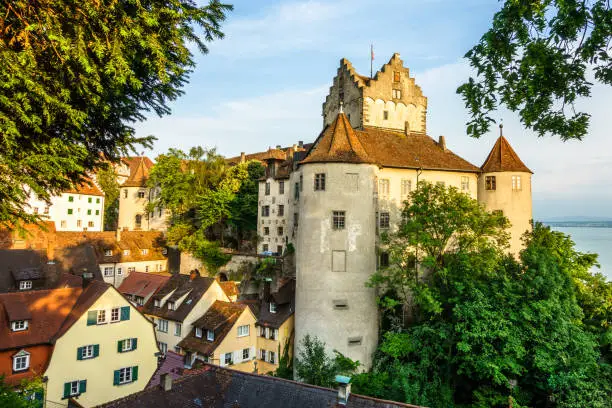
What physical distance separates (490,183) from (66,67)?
87.9 feet

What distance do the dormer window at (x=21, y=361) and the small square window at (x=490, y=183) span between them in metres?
28.3

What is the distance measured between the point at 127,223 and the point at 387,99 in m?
39.6

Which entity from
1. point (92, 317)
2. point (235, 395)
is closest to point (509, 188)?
point (235, 395)

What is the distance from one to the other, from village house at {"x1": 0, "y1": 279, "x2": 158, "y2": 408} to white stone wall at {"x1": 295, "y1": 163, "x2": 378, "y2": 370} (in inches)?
387

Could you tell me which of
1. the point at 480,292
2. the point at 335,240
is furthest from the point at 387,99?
the point at 480,292

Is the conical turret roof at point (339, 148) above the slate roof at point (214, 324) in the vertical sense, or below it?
above

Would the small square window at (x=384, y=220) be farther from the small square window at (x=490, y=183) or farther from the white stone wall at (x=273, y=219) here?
Result: the white stone wall at (x=273, y=219)

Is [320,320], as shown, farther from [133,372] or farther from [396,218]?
[133,372]

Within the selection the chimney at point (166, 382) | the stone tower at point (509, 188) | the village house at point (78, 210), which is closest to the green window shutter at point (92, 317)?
the chimney at point (166, 382)

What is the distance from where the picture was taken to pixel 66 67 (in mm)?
6980

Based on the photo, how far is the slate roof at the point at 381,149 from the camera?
23875mm

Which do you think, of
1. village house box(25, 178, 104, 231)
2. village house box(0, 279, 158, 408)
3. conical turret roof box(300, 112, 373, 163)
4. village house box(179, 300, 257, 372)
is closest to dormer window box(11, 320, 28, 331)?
village house box(0, 279, 158, 408)

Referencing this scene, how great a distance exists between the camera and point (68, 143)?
8031mm

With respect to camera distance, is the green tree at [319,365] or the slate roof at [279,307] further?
the slate roof at [279,307]
